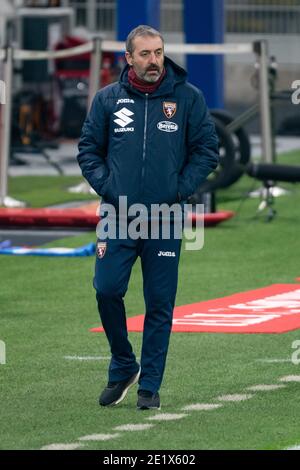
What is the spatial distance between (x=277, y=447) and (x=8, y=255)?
9.34 metres

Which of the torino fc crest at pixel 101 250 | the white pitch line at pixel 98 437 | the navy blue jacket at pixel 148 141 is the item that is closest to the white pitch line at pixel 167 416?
the white pitch line at pixel 98 437

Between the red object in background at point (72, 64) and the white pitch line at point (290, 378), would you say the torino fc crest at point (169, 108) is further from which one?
the red object in background at point (72, 64)

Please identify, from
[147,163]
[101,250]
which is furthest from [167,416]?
[147,163]

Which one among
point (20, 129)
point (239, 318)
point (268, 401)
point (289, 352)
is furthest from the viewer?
point (20, 129)

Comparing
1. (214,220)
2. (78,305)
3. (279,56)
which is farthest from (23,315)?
(279,56)

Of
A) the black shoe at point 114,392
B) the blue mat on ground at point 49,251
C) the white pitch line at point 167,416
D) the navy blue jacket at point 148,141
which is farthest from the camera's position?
the blue mat on ground at point 49,251

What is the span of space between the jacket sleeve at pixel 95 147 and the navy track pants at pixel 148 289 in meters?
0.35

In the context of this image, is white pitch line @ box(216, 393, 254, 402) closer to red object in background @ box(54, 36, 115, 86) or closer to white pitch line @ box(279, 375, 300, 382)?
white pitch line @ box(279, 375, 300, 382)

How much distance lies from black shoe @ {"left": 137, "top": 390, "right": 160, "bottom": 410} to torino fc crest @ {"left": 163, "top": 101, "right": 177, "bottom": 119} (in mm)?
1541

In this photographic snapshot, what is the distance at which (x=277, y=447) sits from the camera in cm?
804

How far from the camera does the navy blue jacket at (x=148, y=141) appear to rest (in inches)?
352

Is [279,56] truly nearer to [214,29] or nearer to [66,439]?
[214,29]

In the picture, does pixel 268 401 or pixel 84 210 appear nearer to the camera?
pixel 268 401

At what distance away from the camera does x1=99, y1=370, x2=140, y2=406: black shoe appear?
9.19 metres
